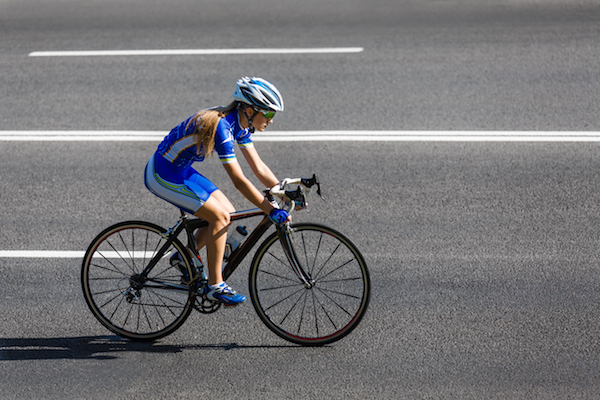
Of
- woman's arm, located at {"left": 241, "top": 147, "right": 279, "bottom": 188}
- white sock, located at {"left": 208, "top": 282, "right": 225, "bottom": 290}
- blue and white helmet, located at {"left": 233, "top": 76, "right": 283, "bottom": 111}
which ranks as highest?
blue and white helmet, located at {"left": 233, "top": 76, "right": 283, "bottom": 111}

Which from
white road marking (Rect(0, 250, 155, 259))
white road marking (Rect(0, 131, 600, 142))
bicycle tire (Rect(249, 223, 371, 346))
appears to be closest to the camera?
bicycle tire (Rect(249, 223, 371, 346))

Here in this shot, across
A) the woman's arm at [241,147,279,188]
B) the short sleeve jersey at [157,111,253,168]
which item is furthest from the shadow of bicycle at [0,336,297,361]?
the short sleeve jersey at [157,111,253,168]

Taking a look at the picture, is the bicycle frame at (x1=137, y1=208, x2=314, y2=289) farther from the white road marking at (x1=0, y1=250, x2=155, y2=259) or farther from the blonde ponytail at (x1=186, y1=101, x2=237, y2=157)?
the white road marking at (x1=0, y1=250, x2=155, y2=259)

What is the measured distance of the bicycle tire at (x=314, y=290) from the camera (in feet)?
17.0

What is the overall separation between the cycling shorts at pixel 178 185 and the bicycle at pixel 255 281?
0.16m

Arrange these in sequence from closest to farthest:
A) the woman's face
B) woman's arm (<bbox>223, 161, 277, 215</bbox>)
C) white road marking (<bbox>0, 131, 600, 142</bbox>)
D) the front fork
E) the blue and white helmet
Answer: woman's arm (<bbox>223, 161, 277, 215</bbox>) < the blue and white helmet < the woman's face < the front fork < white road marking (<bbox>0, 131, 600, 142</bbox>)

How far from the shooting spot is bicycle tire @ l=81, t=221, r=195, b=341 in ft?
17.4

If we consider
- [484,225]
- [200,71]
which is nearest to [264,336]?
[484,225]

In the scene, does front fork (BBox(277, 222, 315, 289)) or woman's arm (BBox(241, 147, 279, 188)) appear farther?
A: front fork (BBox(277, 222, 315, 289))

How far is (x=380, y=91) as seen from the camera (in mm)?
9688

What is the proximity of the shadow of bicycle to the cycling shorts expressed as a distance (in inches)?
43.4

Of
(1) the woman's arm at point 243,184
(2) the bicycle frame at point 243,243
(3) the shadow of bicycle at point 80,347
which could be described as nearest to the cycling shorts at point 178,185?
(2) the bicycle frame at point 243,243

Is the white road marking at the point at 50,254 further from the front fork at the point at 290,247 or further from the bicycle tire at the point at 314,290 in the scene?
the front fork at the point at 290,247

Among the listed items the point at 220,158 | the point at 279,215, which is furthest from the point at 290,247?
the point at 220,158
